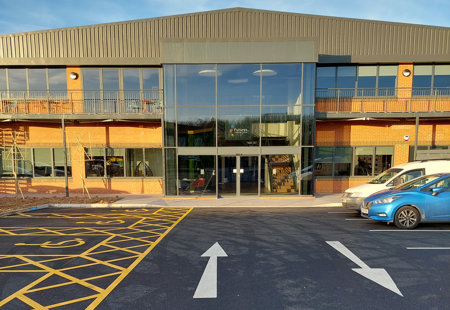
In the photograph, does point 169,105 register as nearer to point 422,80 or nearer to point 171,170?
point 171,170

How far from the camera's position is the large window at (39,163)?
560 inches

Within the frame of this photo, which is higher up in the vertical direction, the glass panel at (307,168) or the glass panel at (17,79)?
the glass panel at (17,79)

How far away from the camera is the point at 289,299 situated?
3.74m

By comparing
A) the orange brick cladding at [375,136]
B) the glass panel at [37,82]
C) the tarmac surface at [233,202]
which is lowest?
the tarmac surface at [233,202]

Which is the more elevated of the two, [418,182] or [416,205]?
[418,182]

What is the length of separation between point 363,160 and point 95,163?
55.5 ft

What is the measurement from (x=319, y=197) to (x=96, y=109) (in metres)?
14.2

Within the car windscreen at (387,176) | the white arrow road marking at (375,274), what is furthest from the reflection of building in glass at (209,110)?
the white arrow road marking at (375,274)

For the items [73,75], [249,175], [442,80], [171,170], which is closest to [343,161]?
[249,175]

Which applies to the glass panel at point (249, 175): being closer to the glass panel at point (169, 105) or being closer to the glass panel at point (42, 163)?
the glass panel at point (169, 105)

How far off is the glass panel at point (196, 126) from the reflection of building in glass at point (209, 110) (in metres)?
0.06

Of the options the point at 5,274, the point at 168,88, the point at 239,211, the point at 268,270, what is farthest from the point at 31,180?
the point at 268,270

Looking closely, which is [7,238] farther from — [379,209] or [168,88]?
[379,209]

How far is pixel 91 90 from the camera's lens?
45.9ft
